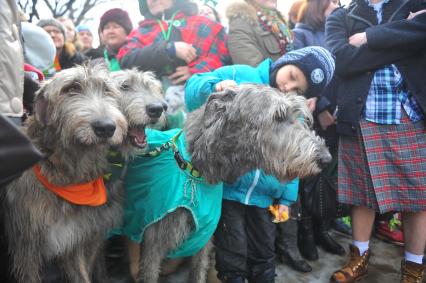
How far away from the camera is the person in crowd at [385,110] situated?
120 inches

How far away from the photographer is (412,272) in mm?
3271

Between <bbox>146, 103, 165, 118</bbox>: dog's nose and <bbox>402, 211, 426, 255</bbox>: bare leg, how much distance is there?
2470 mm

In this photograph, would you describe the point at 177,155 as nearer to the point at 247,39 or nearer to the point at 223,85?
the point at 223,85

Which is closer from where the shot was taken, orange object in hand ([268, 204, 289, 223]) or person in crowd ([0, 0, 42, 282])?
person in crowd ([0, 0, 42, 282])

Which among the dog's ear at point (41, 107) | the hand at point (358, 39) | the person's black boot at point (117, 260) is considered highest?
the hand at point (358, 39)

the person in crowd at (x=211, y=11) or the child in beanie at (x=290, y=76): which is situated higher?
the person in crowd at (x=211, y=11)

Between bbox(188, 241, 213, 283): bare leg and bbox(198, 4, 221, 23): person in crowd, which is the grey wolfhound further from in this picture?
bbox(198, 4, 221, 23): person in crowd

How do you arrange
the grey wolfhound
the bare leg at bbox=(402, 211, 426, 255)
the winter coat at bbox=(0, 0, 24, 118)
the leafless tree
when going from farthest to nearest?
the leafless tree < the bare leg at bbox=(402, 211, 426, 255) < the grey wolfhound < the winter coat at bbox=(0, 0, 24, 118)

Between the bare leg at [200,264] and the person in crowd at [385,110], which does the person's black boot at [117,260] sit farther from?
the person in crowd at [385,110]

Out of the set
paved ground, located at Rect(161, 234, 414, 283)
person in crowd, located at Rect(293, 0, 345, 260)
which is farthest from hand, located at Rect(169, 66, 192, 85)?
paved ground, located at Rect(161, 234, 414, 283)

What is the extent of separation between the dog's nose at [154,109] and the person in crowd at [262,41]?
1566mm

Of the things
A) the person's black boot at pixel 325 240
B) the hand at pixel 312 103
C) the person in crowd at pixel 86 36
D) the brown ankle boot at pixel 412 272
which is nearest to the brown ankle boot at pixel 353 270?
the brown ankle boot at pixel 412 272

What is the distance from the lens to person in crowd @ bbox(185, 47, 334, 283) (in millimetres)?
2893

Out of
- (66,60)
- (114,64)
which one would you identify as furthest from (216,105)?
(66,60)
